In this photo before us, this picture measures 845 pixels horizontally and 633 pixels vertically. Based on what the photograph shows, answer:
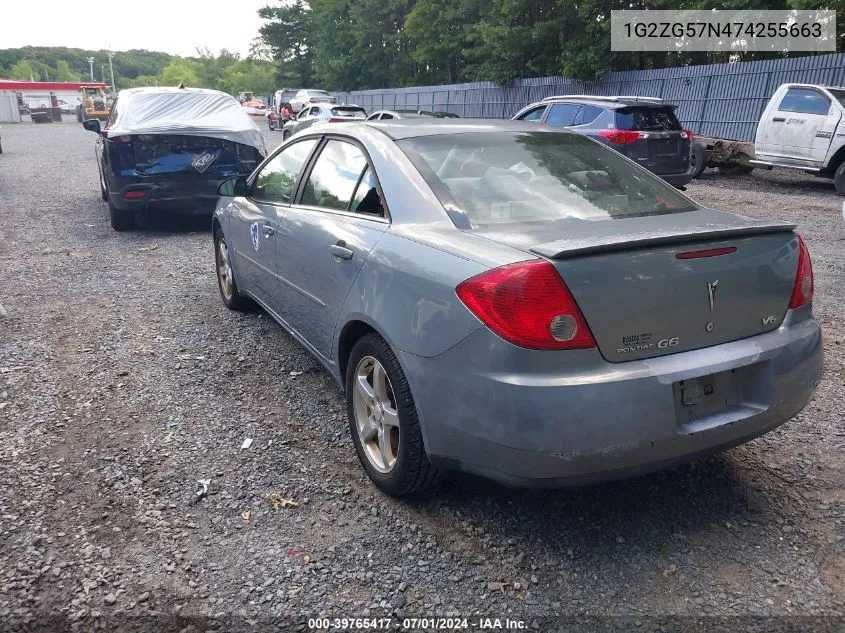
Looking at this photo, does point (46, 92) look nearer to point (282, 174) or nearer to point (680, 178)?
point (680, 178)

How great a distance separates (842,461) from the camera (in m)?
3.30

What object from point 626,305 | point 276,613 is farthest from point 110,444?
point 626,305

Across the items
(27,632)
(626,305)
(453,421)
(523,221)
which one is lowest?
(27,632)

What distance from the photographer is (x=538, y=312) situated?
2.34m

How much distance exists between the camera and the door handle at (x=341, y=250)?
323cm

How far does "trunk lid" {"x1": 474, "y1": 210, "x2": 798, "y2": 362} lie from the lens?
239 cm

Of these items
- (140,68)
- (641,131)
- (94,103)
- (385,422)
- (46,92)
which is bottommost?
(385,422)

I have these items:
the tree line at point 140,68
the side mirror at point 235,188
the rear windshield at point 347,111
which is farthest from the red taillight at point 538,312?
the tree line at point 140,68

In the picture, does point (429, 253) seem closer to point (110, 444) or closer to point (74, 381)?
point (110, 444)

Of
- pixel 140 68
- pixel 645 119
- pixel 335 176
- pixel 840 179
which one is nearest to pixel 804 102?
pixel 840 179

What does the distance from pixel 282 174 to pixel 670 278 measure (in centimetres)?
281

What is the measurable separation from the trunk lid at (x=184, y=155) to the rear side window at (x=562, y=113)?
19.1 ft

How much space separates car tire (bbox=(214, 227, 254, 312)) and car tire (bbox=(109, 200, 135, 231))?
3909mm

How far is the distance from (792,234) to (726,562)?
131 cm
